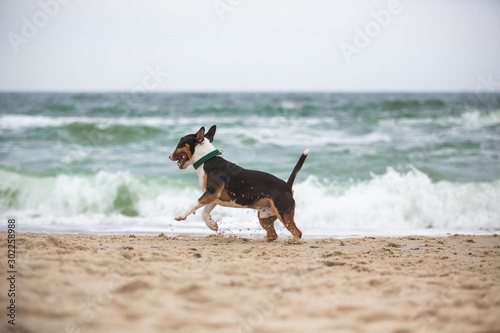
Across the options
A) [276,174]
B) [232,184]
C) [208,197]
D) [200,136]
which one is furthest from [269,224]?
[276,174]

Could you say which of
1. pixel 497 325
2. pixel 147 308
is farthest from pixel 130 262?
pixel 497 325

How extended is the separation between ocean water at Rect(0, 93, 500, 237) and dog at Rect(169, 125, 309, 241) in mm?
1563

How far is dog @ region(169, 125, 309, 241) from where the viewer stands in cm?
552

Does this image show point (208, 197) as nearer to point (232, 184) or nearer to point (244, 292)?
point (232, 184)

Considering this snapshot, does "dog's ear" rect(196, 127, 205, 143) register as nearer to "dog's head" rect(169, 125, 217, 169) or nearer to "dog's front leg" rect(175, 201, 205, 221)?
"dog's head" rect(169, 125, 217, 169)

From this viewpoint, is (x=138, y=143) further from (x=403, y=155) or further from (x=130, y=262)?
(x=130, y=262)

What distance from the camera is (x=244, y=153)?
42.9ft

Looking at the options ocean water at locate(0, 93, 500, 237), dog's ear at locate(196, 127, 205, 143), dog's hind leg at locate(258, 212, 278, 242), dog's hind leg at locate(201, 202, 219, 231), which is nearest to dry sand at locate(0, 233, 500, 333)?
dog's hind leg at locate(201, 202, 219, 231)

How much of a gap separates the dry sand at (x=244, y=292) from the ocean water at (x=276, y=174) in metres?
2.72

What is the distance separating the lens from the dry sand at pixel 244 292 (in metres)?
2.71

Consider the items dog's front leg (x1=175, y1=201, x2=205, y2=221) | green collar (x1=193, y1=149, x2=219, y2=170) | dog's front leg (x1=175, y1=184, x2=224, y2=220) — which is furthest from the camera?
green collar (x1=193, y1=149, x2=219, y2=170)

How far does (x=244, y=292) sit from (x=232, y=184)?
2.43 meters

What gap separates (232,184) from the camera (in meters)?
5.59

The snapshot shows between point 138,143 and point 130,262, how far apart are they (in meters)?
11.2
